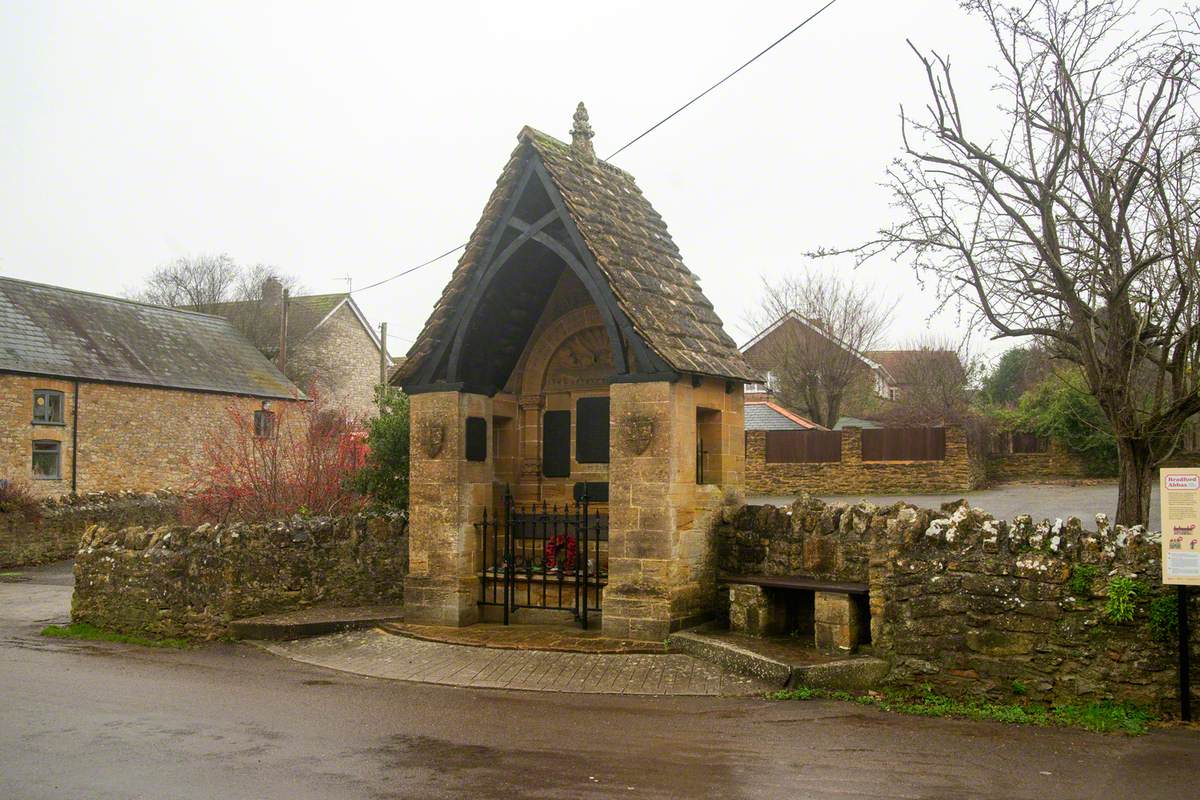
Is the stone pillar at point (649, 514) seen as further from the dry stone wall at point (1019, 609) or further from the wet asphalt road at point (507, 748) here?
the dry stone wall at point (1019, 609)

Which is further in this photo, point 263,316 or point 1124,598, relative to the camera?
point 263,316

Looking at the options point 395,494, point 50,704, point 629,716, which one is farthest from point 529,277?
point 50,704

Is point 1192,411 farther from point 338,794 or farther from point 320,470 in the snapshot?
point 320,470

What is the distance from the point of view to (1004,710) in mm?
8109

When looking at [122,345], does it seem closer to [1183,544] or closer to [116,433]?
[116,433]

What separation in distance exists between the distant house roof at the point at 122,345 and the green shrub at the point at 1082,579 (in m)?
27.5

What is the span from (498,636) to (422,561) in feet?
4.83

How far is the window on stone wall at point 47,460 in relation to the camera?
28234 millimetres

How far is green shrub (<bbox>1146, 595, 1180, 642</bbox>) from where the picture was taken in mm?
7719

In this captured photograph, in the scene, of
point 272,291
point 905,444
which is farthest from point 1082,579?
point 272,291

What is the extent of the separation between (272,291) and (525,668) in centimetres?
4904

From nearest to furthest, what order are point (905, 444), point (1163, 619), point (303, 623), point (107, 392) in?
point (1163, 619)
point (303, 623)
point (107, 392)
point (905, 444)

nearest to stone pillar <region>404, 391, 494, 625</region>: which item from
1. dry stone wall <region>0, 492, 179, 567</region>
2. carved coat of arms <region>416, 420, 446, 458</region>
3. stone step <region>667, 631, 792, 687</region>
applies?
carved coat of arms <region>416, 420, 446, 458</region>

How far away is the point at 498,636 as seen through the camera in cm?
1105
